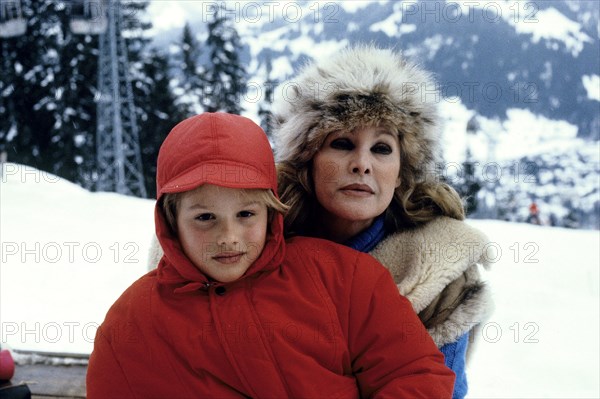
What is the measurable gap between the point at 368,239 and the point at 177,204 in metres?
0.61

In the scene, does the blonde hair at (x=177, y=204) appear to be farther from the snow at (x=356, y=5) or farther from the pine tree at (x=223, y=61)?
the snow at (x=356, y=5)

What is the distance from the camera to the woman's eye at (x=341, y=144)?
67.7 inches

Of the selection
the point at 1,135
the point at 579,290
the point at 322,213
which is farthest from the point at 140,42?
the point at 322,213

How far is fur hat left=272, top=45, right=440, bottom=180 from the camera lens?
1692mm

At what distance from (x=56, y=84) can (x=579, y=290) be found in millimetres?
18701

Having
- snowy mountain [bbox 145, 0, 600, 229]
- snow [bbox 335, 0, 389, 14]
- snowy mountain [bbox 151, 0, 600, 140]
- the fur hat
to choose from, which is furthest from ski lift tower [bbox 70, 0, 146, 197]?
snow [bbox 335, 0, 389, 14]

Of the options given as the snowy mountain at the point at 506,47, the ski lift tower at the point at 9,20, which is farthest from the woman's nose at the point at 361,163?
the snowy mountain at the point at 506,47

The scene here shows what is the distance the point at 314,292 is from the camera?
4.85 ft

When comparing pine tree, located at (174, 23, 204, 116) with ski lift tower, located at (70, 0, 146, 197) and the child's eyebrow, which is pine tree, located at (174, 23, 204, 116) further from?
the child's eyebrow

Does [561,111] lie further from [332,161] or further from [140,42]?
[332,161]

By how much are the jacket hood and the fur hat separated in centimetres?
26

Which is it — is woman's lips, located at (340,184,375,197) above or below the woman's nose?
below

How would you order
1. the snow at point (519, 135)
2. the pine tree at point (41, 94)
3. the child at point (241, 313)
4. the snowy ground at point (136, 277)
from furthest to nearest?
the snow at point (519, 135)
the pine tree at point (41, 94)
the snowy ground at point (136, 277)
the child at point (241, 313)

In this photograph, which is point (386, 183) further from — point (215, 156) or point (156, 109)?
point (156, 109)
